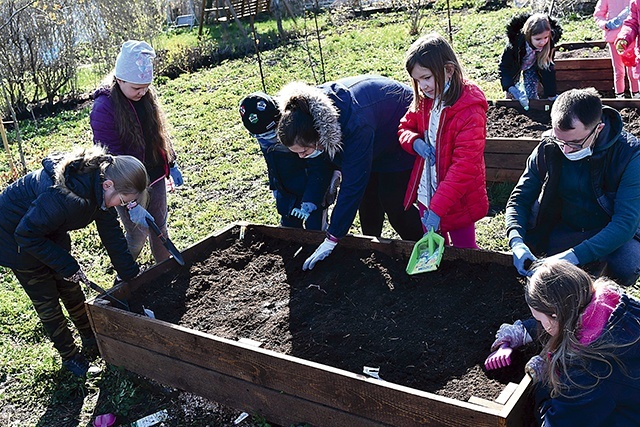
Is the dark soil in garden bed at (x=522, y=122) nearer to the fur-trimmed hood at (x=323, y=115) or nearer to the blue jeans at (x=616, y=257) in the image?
the blue jeans at (x=616, y=257)

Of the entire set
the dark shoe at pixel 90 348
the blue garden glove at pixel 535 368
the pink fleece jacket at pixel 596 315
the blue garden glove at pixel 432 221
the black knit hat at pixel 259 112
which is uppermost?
the black knit hat at pixel 259 112

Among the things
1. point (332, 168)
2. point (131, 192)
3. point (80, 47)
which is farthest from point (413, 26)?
point (131, 192)

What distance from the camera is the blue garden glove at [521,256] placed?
302 centimetres

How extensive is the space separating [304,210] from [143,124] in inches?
46.2

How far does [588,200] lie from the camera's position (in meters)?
3.11

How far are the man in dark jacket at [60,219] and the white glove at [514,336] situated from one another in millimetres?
1932

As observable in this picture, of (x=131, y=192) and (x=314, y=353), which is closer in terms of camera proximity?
(x=314, y=353)

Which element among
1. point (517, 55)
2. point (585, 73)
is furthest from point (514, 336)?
point (585, 73)

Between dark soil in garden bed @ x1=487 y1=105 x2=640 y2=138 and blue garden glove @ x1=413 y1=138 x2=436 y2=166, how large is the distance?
2.41 meters

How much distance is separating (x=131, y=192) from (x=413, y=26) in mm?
10009

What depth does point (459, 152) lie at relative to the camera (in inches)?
131

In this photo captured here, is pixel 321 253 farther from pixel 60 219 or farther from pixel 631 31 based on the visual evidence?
pixel 631 31

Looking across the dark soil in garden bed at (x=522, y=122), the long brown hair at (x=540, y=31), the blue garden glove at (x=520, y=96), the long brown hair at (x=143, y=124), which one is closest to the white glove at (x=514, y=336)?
the long brown hair at (x=143, y=124)

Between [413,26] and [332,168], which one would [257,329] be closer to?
[332,168]
